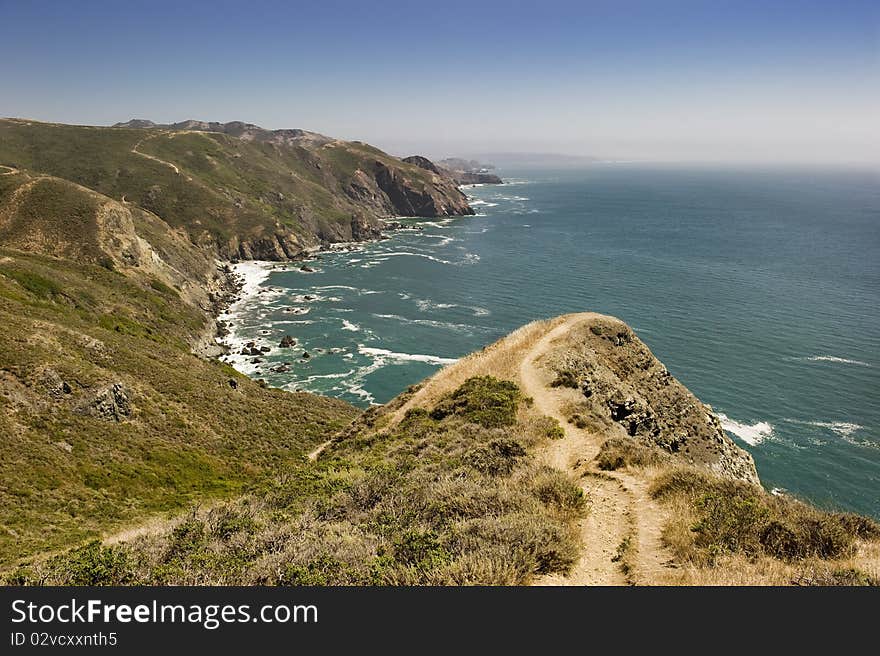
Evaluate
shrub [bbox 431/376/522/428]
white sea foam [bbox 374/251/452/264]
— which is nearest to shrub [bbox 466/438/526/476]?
shrub [bbox 431/376/522/428]

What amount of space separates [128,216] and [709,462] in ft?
330

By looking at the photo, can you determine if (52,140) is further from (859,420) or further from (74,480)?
(859,420)


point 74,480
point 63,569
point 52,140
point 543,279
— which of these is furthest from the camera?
point 52,140

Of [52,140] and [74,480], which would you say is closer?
[74,480]

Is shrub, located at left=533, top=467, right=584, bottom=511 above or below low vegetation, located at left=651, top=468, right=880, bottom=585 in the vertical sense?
below

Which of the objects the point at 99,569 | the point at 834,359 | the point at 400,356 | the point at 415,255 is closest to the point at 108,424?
the point at 99,569

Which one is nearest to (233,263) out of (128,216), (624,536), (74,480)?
(128,216)

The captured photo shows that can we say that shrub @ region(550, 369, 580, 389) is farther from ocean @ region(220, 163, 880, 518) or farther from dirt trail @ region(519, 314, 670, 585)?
ocean @ region(220, 163, 880, 518)

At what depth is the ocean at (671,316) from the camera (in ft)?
165

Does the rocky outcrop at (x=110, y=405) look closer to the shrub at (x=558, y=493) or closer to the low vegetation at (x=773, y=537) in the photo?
the shrub at (x=558, y=493)

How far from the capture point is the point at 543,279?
106 metres

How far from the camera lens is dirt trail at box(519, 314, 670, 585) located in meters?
10.3

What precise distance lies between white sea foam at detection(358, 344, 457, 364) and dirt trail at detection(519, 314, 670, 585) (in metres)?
45.3

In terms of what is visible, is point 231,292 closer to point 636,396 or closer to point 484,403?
point 484,403
